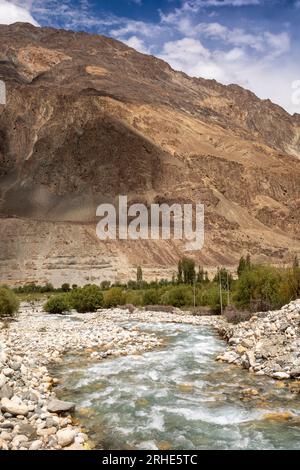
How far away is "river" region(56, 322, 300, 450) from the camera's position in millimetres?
11156

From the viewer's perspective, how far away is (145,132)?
158m

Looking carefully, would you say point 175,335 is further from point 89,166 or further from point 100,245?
point 89,166

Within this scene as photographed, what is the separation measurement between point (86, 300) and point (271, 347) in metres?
36.3

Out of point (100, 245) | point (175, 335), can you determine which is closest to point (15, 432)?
point (175, 335)

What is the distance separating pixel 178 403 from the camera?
45.8 ft

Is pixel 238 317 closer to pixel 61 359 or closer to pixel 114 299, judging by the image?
pixel 61 359

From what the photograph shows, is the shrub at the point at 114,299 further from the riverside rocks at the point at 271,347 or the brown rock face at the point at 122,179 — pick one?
the brown rock face at the point at 122,179

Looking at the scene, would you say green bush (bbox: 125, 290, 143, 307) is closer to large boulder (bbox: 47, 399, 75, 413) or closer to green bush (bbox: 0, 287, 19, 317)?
green bush (bbox: 0, 287, 19, 317)

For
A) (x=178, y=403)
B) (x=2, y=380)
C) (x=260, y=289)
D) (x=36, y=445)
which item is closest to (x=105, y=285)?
(x=260, y=289)
